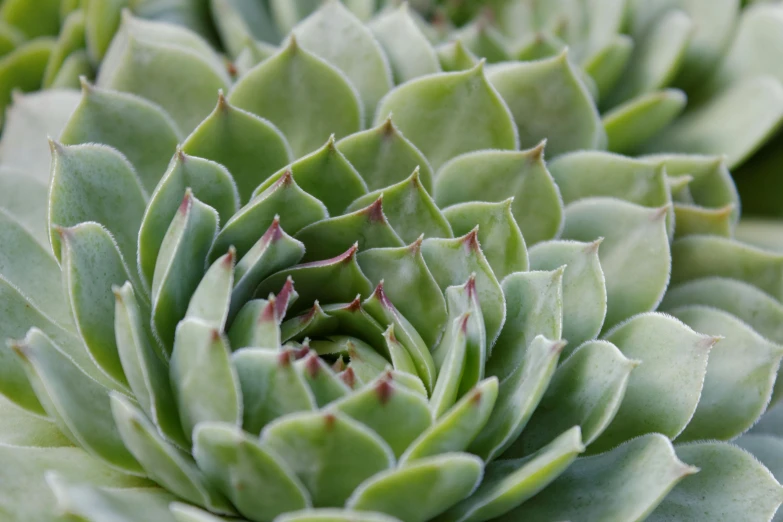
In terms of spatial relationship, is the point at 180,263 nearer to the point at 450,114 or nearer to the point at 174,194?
the point at 174,194

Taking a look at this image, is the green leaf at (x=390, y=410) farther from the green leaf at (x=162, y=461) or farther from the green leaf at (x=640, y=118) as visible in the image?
the green leaf at (x=640, y=118)

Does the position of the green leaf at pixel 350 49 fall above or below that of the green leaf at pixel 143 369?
above

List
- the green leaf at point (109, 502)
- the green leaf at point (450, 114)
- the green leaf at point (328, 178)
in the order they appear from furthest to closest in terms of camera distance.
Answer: the green leaf at point (450, 114) → the green leaf at point (328, 178) → the green leaf at point (109, 502)

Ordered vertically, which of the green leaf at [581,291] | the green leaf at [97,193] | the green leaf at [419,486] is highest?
the green leaf at [97,193]

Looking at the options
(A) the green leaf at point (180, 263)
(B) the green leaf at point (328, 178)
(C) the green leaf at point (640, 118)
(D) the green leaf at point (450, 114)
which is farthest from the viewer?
(C) the green leaf at point (640, 118)

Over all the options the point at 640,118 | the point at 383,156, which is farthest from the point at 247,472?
the point at 640,118

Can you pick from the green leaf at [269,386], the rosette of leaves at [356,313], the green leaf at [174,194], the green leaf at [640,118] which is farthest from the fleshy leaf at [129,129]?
the green leaf at [640,118]

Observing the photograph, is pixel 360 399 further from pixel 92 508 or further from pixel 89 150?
pixel 89 150
